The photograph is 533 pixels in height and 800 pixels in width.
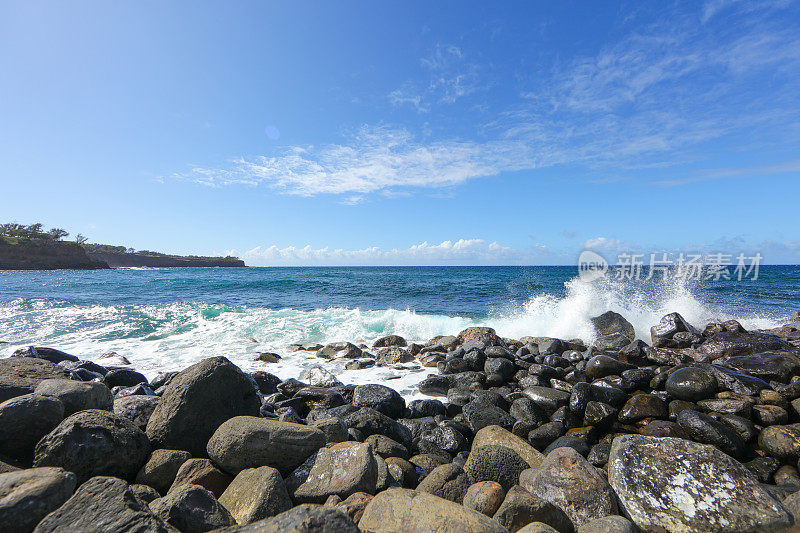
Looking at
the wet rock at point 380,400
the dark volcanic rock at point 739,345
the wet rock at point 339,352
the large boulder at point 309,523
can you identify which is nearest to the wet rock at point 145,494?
the large boulder at point 309,523

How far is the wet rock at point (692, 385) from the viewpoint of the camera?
5.77 metres

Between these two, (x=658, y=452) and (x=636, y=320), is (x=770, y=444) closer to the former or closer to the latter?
(x=658, y=452)

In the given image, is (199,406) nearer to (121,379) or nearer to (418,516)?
(418,516)

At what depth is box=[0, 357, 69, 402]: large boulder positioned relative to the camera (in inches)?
165

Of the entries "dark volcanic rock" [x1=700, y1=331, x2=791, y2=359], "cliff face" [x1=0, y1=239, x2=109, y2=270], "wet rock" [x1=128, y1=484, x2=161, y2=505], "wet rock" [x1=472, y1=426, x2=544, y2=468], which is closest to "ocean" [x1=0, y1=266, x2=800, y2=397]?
"wet rock" [x1=472, y1=426, x2=544, y2=468]

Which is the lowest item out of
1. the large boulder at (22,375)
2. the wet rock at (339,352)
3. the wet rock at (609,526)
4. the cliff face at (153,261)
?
the wet rock at (339,352)

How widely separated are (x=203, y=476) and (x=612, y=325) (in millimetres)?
12757

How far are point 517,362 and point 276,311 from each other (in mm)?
13559

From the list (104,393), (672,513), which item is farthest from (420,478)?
(104,393)

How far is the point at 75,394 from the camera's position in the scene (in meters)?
3.99

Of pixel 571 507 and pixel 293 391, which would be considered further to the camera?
pixel 293 391

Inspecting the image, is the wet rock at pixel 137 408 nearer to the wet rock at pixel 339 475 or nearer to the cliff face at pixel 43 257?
the wet rock at pixel 339 475

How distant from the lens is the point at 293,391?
745 centimetres

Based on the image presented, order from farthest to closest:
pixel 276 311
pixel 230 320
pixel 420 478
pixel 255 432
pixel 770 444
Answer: pixel 276 311 < pixel 230 320 < pixel 770 444 < pixel 420 478 < pixel 255 432
